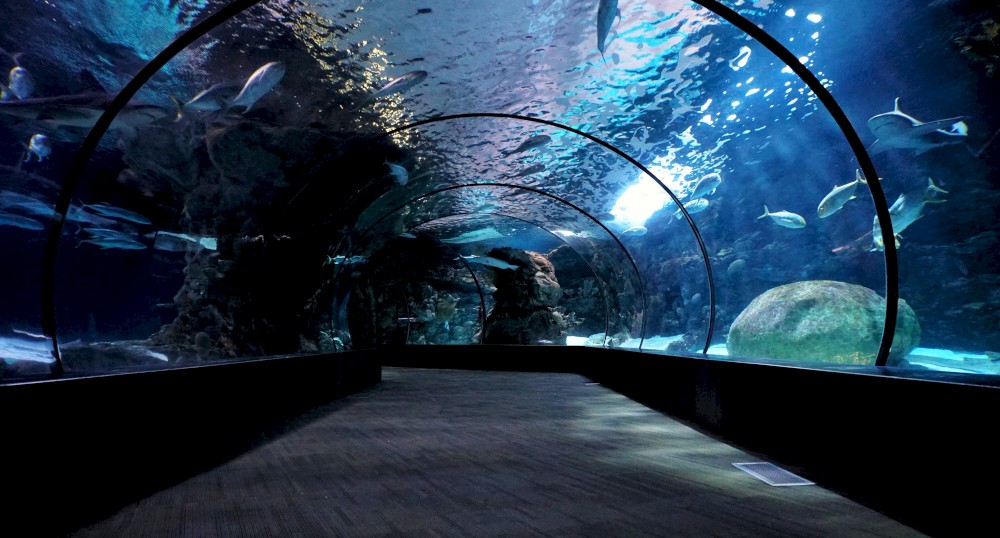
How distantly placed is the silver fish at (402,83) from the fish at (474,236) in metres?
12.6

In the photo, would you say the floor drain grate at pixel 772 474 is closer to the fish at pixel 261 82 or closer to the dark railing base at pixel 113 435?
the dark railing base at pixel 113 435

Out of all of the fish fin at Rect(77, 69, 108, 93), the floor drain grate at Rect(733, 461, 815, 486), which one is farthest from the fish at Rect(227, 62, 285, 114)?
the floor drain grate at Rect(733, 461, 815, 486)

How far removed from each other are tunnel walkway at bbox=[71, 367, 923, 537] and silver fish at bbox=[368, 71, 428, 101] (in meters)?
5.22

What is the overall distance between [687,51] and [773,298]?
13.5 meters

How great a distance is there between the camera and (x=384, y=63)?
21.9ft

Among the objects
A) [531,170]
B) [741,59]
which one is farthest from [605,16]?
[531,170]

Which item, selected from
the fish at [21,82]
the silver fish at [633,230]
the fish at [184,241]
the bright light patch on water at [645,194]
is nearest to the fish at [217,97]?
the fish at [21,82]

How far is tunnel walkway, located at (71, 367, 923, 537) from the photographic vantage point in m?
1.84

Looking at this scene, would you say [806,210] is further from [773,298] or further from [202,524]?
[202,524]

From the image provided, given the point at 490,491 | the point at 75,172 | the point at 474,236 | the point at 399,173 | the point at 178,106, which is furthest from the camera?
the point at 474,236

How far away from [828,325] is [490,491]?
→ 17.7 meters

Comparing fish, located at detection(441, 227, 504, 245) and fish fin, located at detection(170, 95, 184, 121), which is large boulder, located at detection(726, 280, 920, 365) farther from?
fish fin, located at detection(170, 95, 184, 121)

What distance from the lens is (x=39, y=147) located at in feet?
56.5

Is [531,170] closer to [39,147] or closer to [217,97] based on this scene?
[217,97]
